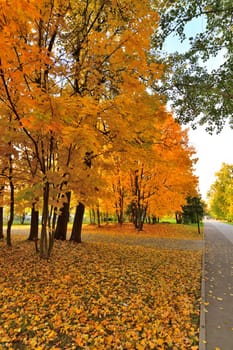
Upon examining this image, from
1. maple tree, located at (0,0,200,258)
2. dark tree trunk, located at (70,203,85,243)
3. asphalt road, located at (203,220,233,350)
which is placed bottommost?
asphalt road, located at (203,220,233,350)

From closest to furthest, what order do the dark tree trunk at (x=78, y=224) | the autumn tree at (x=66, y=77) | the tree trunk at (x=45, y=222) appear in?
the autumn tree at (x=66, y=77), the tree trunk at (x=45, y=222), the dark tree trunk at (x=78, y=224)

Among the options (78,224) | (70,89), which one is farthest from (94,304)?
(78,224)

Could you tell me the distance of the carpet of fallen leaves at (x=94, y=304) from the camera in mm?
3303

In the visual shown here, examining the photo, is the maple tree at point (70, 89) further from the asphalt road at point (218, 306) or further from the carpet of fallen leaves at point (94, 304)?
the asphalt road at point (218, 306)

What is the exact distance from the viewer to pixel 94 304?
441 cm

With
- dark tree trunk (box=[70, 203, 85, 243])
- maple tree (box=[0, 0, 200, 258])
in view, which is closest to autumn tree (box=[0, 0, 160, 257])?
maple tree (box=[0, 0, 200, 258])

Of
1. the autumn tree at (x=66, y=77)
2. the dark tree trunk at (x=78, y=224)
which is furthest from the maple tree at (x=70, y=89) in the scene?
the dark tree trunk at (x=78, y=224)

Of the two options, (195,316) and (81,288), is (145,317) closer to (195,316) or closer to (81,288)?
(195,316)

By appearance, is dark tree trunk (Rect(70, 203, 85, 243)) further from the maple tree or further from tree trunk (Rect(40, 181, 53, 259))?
tree trunk (Rect(40, 181, 53, 259))

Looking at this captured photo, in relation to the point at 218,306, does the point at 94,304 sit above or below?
above

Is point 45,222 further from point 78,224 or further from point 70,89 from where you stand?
point 78,224

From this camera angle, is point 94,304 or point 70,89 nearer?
point 94,304

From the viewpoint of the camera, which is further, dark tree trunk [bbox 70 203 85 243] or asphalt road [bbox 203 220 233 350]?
dark tree trunk [bbox 70 203 85 243]

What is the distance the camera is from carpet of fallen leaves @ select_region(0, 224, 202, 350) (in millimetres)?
3303
